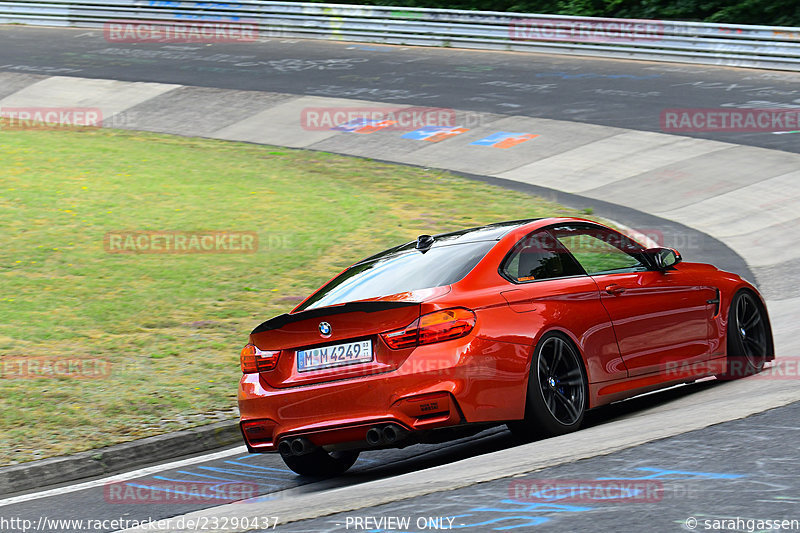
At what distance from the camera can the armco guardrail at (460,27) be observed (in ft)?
81.6

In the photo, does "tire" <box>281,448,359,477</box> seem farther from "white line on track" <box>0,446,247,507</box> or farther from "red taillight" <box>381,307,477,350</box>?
"red taillight" <box>381,307,477,350</box>

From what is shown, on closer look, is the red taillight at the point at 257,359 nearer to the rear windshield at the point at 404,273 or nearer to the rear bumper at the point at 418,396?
the rear bumper at the point at 418,396

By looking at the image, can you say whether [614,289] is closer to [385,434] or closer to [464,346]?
[464,346]

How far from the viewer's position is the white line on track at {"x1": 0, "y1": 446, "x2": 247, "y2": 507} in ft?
22.6

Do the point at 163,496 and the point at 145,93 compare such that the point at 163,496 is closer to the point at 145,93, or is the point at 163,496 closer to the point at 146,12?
the point at 145,93

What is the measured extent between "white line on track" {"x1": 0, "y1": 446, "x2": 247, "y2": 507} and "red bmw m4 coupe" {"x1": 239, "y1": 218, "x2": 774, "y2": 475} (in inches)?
32.7

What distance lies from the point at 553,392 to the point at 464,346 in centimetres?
81

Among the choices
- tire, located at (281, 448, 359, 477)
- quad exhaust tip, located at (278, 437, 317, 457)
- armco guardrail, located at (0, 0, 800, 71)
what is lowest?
tire, located at (281, 448, 359, 477)

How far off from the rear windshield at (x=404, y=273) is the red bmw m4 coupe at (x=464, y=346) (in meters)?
0.01

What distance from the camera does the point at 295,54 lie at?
29531mm

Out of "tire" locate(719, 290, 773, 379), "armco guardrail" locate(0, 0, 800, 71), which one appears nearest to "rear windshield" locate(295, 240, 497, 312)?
"tire" locate(719, 290, 773, 379)

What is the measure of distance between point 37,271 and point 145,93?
44.2 ft

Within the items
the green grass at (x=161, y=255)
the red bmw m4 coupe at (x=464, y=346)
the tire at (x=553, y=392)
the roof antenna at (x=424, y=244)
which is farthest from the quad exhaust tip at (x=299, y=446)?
the green grass at (x=161, y=255)

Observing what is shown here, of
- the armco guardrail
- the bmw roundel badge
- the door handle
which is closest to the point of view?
the bmw roundel badge
